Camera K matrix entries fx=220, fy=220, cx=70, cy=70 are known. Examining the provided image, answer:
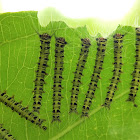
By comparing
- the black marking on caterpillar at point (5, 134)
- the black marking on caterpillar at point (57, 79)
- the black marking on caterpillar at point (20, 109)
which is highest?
the black marking on caterpillar at point (57, 79)

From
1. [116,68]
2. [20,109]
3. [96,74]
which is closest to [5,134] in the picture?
[20,109]

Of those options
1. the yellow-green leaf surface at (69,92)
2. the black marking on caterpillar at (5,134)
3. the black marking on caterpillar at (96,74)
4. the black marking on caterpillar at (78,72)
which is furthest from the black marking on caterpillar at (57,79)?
the black marking on caterpillar at (5,134)

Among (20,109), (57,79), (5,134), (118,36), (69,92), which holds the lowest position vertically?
(5,134)

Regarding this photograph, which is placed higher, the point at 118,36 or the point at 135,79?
the point at 118,36

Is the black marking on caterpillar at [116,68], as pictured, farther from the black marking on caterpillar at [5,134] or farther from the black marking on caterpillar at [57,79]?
the black marking on caterpillar at [5,134]

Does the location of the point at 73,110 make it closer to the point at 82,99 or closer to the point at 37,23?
the point at 82,99

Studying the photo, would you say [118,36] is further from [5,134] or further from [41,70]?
[5,134]
